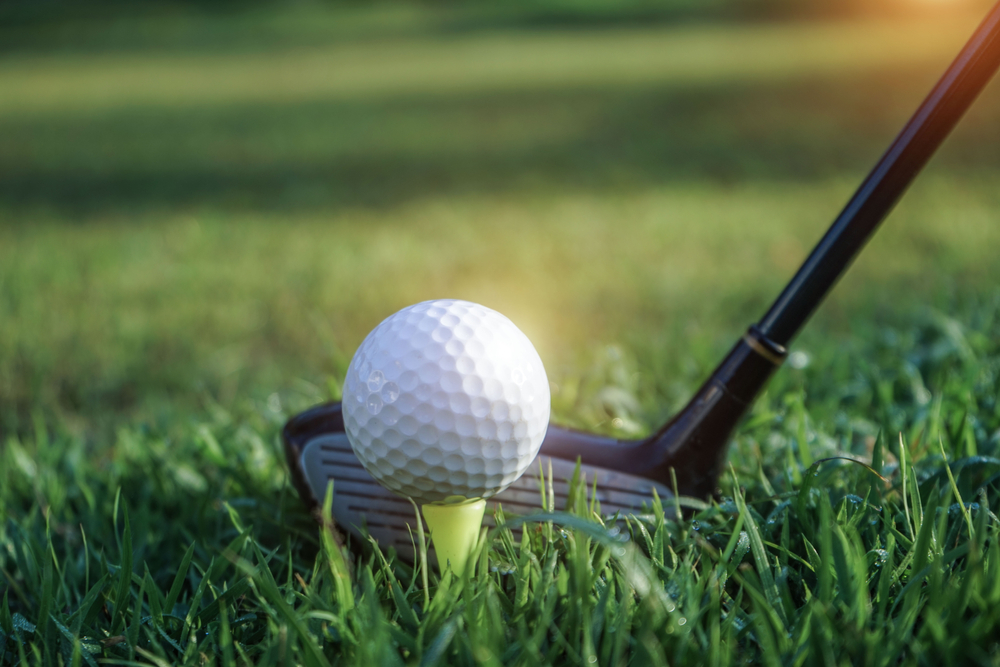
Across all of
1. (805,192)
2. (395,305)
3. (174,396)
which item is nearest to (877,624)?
(174,396)

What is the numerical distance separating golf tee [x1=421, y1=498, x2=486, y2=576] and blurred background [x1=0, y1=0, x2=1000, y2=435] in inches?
29.3

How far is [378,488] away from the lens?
163 cm

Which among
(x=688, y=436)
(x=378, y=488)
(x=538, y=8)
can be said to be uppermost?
(x=538, y=8)

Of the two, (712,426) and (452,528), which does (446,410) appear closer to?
(452,528)

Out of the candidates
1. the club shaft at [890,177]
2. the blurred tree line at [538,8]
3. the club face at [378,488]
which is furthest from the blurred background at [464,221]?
the blurred tree line at [538,8]

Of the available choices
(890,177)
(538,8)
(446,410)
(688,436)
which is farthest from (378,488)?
(538,8)

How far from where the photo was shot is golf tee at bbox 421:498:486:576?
1.43m

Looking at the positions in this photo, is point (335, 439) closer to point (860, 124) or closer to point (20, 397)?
point (20, 397)

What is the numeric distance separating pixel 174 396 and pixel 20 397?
20.5 inches

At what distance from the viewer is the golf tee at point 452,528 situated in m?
1.43

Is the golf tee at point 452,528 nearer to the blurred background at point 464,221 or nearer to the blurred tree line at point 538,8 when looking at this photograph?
the blurred background at point 464,221

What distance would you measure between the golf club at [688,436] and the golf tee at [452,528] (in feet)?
0.43

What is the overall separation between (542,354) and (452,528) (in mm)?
1736

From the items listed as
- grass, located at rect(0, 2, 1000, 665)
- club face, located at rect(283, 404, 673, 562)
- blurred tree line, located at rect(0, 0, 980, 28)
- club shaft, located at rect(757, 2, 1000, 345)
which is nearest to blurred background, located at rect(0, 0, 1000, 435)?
grass, located at rect(0, 2, 1000, 665)
